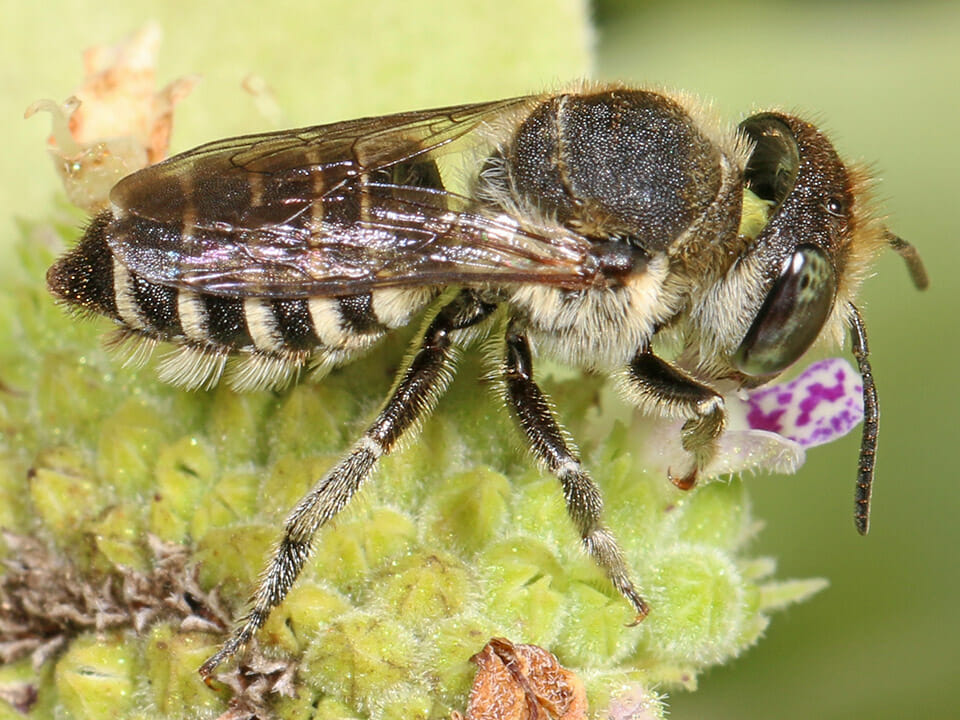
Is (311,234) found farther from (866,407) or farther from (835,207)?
(866,407)

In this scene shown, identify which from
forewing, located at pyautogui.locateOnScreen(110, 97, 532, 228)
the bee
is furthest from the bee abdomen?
forewing, located at pyautogui.locateOnScreen(110, 97, 532, 228)

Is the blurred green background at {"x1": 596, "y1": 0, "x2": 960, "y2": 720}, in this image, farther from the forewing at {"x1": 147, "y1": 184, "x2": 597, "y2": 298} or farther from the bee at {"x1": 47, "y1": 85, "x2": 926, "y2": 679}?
the forewing at {"x1": 147, "y1": 184, "x2": 597, "y2": 298}

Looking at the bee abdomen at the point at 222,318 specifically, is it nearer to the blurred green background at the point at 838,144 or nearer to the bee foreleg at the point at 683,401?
the bee foreleg at the point at 683,401

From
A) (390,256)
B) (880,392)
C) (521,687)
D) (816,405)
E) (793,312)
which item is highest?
(390,256)

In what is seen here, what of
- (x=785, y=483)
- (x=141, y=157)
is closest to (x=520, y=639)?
(x=141, y=157)

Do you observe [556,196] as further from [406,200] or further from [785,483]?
[785,483]

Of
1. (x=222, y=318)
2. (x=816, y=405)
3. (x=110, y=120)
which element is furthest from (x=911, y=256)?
(x=110, y=120)
